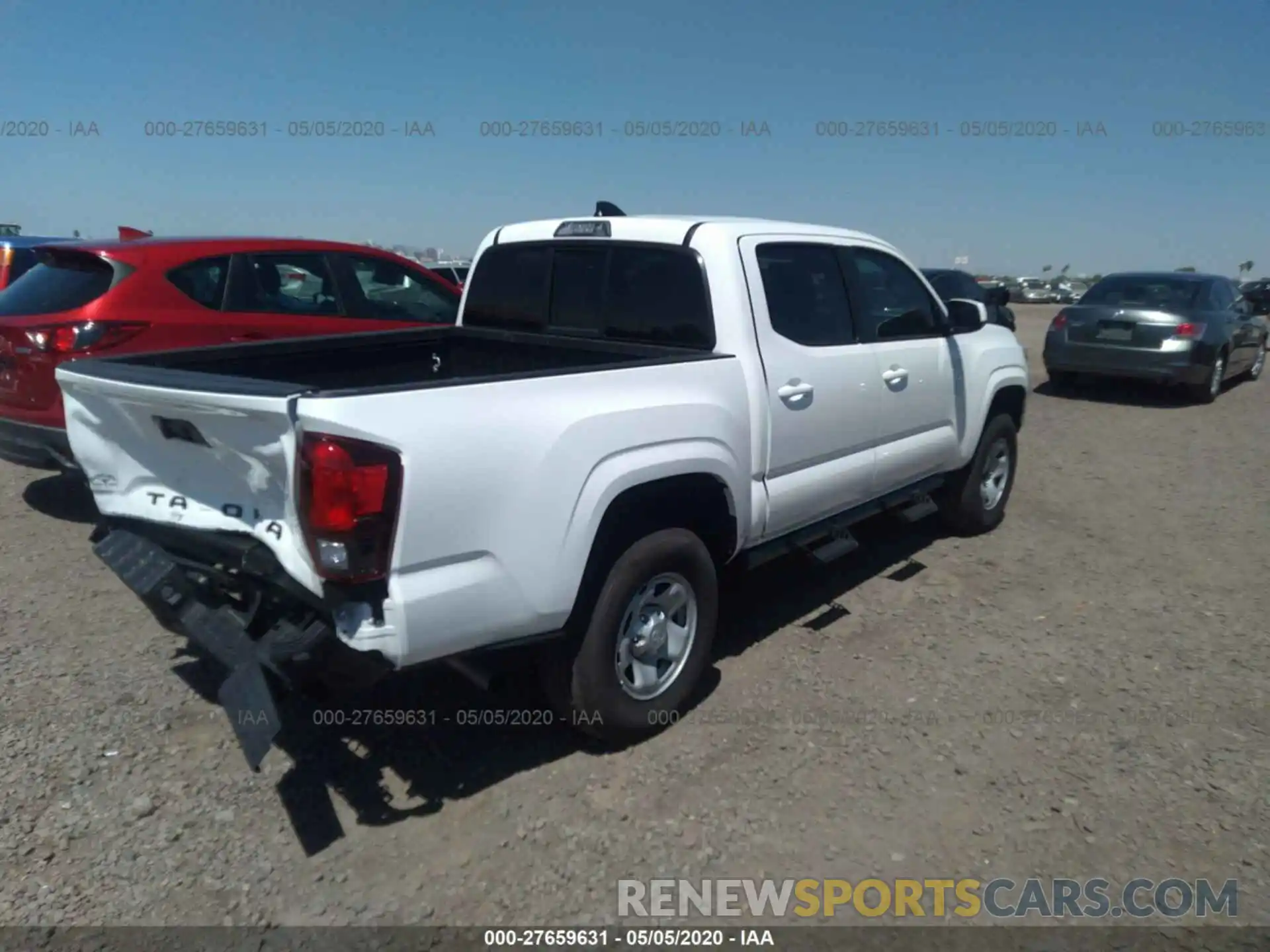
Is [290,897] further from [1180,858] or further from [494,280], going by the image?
[494,280]

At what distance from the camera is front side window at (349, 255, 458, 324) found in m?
6.95

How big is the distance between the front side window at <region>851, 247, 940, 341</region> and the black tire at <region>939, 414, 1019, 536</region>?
106 cm

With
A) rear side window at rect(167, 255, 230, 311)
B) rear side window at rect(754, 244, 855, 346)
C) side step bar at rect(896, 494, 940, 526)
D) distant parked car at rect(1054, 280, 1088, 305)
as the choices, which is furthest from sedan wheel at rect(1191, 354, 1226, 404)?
distant parked car at rect(1054, 280, 1088, 305)

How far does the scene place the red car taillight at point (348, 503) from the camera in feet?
8.39

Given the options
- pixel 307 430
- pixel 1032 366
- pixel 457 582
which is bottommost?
pixel 1032 366

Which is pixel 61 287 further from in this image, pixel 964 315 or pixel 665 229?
pixel 964 315

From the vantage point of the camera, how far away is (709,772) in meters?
3.47

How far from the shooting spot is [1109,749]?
3.67 meters

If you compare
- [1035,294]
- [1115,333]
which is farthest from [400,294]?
[1035,294]

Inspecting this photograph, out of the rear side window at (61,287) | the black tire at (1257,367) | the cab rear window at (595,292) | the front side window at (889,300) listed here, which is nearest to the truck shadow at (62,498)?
the rear side window at (61,287)

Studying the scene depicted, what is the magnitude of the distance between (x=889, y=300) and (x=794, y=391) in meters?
1.34

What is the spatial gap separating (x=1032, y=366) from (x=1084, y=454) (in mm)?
7731

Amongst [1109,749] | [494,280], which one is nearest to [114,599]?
[494,280]

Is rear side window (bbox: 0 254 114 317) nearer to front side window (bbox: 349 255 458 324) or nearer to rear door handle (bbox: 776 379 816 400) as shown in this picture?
front side window (bbox: 349 255 458 324)
